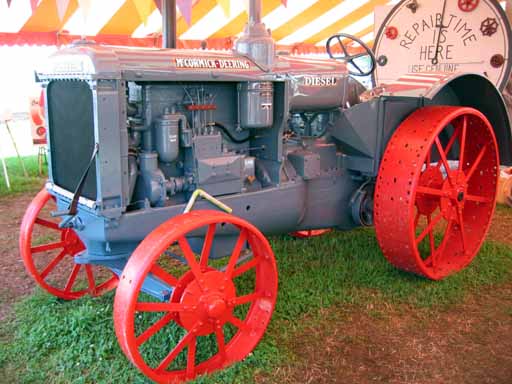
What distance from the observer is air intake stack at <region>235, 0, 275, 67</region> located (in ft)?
8.62

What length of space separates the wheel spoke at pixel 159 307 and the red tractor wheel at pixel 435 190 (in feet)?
4.25

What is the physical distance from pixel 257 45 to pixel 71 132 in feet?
3.28

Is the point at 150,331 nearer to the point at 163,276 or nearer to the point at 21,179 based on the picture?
the point at 163,276

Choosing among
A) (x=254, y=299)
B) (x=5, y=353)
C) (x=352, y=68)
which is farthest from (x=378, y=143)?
(x=5, y=353)

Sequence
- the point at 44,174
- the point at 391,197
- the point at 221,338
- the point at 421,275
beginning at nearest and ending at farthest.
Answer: the point at 221,338
the point at 391,197
the point at 421,275
the point at 44,174

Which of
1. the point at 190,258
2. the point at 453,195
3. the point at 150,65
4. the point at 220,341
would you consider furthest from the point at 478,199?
the point at 150,65

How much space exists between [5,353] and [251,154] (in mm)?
1530

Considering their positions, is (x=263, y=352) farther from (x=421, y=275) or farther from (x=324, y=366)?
(x=421, y=275)

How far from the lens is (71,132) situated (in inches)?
94.0

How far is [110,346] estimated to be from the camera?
239 cm

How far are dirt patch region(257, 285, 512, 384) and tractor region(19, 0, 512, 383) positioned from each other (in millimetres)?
279

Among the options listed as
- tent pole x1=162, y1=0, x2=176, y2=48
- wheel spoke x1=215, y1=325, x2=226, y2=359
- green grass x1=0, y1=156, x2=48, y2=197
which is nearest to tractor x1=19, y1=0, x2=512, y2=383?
wheel spoke x1=215, y1=325, x2=226, y2=359

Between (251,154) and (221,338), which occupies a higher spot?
(251,154)

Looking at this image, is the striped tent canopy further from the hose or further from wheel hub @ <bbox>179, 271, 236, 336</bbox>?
wheel hub @ <bbox>179, 271, 236, 336</bbox>
